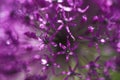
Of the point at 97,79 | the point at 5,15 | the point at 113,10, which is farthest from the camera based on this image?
the point at 5,15

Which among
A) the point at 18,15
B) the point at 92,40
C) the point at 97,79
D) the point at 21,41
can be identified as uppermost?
→ the point at 18,15

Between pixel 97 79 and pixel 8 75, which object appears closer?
pixel 97 79

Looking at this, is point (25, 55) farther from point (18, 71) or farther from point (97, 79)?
point (97, 79)

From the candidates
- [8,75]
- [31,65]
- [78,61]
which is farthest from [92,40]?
[8,75]

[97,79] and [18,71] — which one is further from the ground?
[18,71]

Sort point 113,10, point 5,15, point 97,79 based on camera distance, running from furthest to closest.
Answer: point 5,15, point 113,10, point 97,79

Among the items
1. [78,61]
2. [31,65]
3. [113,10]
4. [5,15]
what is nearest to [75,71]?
[78,61]
